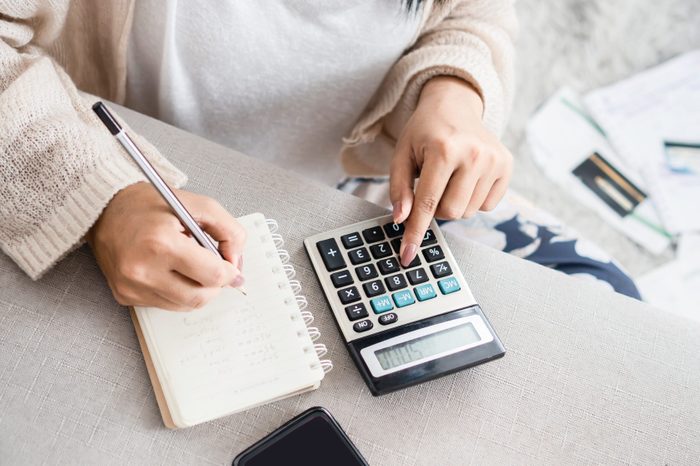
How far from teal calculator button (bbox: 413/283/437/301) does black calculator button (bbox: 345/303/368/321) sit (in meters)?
0.04

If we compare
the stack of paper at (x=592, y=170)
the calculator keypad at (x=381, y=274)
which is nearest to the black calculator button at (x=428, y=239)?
the calculator keypad at (x=381, y=274)

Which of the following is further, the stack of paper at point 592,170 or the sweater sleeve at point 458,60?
the stack of paper at point 592,170

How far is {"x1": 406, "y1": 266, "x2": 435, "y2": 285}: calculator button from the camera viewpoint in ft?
1.52

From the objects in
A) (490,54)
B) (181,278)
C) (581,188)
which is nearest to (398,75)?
(490,54)

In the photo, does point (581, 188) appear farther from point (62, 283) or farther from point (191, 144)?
point (62, 283)

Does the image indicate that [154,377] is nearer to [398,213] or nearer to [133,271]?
[133,271]

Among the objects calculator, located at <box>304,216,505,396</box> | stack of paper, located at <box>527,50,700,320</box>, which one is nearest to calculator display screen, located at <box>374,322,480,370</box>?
calculator, located at <box>304,216,505,396</box>

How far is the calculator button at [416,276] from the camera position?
46cm

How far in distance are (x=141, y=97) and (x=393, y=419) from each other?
43cm

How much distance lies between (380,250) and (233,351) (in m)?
0.14

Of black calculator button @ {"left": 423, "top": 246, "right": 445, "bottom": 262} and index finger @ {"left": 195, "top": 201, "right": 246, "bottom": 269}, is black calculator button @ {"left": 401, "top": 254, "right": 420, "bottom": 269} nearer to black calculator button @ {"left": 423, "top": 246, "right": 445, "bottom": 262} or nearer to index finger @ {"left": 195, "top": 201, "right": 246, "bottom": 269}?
black calculator button @ {"left": 423, "top": 246, "right": 445, "bottom": 262}

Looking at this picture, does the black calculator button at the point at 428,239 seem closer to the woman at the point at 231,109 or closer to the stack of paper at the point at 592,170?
the woman at the point at 231,109

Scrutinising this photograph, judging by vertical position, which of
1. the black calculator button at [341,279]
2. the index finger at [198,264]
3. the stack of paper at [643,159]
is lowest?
the stack of paper at [643,159]

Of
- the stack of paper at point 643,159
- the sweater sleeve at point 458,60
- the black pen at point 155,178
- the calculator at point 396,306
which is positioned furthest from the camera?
the stack of paper at point 643,159
